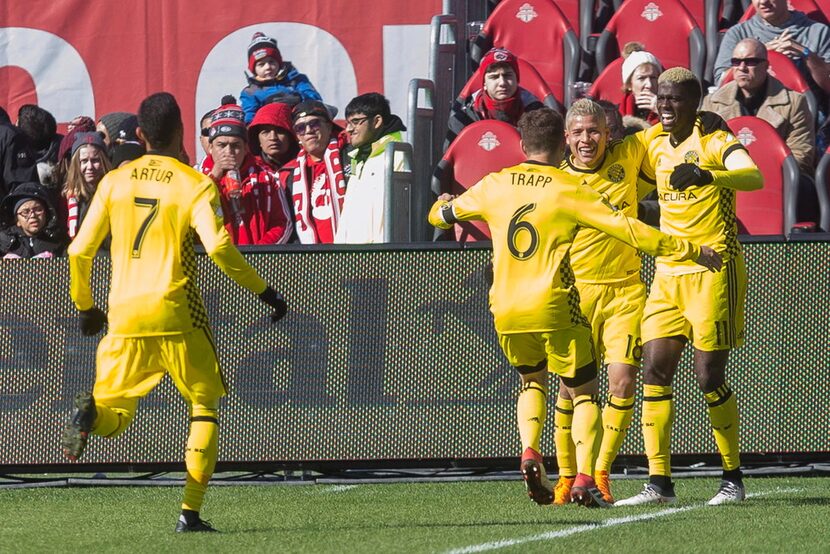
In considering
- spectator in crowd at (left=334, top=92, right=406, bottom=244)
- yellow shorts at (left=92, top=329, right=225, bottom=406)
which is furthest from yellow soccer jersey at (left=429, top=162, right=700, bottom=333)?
spectator in crowd at (left=334, top=92, right=406, bottom=244)

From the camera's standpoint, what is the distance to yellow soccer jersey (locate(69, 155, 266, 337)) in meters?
6.77

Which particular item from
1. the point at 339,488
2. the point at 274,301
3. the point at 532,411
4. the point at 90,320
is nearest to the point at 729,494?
the point at 532,411

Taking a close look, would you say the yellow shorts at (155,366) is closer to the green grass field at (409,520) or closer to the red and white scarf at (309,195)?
the green grass field at (409,520)

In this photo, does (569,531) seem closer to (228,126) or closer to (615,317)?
(615,317)

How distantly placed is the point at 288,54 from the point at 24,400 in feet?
20.9

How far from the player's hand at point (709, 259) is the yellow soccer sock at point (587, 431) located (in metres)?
0.96

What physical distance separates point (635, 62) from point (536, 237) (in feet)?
13.5

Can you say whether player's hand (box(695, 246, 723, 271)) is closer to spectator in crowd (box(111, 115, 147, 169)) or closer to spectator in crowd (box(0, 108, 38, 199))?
spectator in crowd (box(111, 115, 147, 169))

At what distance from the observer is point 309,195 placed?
10852 mm

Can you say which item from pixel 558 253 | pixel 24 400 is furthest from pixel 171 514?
pixel 558 253

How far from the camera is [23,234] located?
1053 cm

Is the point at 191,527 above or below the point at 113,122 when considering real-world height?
below

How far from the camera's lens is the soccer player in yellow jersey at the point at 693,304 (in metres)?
7.89

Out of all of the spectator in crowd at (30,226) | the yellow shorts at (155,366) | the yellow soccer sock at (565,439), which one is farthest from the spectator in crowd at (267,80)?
the yellow shorts at (155,366)
